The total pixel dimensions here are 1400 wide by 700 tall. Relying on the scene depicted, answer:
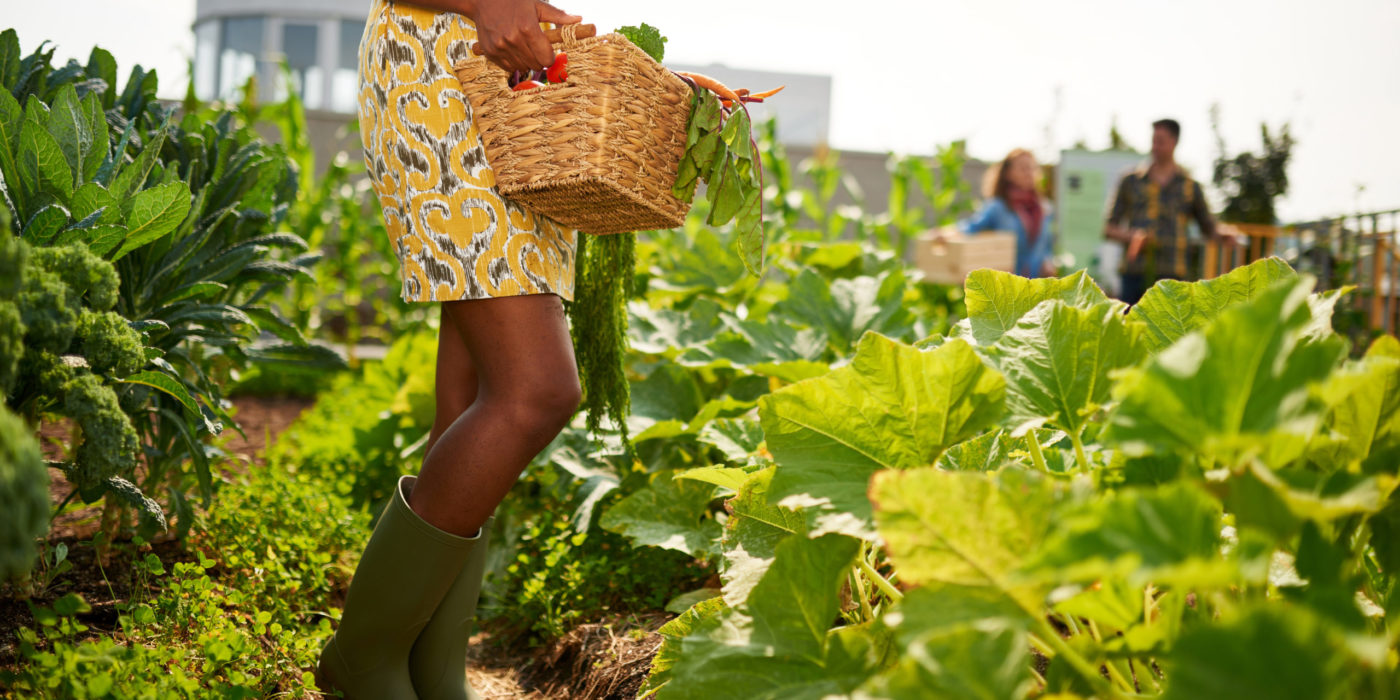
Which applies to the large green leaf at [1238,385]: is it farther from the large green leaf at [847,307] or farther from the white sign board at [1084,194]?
the white sign board at [1084,194]

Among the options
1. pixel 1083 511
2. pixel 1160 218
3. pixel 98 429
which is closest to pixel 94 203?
pixel 98 429

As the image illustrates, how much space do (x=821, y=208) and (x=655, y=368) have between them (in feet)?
17.9

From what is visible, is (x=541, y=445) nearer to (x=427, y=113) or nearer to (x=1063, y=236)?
(x=427, y=113)

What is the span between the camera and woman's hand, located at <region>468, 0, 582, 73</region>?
1.33 m

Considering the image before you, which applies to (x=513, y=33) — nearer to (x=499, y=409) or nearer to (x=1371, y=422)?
(x=499, y=409)

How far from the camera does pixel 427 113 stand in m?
1.42

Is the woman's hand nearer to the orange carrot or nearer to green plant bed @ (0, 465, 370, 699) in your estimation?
the orange carrot

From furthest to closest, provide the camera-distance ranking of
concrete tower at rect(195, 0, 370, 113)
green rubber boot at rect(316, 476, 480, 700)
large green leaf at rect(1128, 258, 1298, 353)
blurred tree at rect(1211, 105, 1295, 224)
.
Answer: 1. concrete tower at rect(195, 0, 370, 113)
2. blurred tree at rect(1211, 105, 1295, 224)
3. green rubber boot at rect(316, 476, 480, 700)
4. large green leaf at rect(1128, 258, 1298, 353)

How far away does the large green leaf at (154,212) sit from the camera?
1.49 meters

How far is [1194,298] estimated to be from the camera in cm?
125

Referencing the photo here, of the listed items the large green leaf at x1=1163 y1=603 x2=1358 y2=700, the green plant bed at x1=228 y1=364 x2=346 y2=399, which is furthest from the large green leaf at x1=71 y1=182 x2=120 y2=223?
the green plant bed at x1=228 y1=364 x2=346 y2=399

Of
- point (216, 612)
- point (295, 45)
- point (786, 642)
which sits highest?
point (295, 45)

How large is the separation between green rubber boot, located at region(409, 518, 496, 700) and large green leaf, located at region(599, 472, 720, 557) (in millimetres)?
272

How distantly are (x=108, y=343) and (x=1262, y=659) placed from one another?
1304mm
